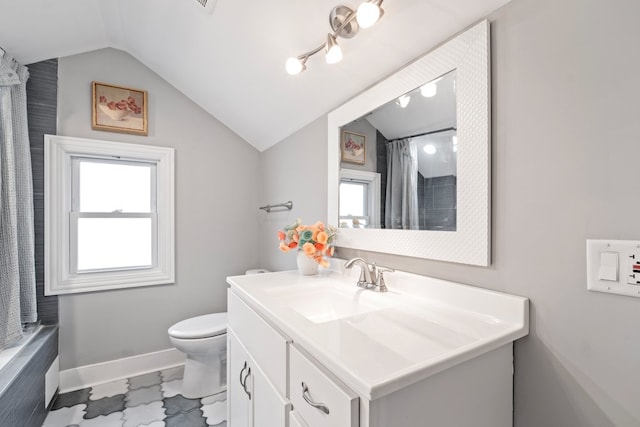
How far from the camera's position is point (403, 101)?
124 cm

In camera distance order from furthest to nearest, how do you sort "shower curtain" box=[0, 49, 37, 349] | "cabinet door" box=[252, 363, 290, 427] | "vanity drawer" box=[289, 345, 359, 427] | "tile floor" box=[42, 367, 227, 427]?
"tile floor" box=[42, 367, 227, 427] → "shower curtain" box=[0, 49, 37, 349] → "cabinet door" box=[252, 363, 290, 427] → "vanity drawer" box=[289, 345, 359, 427]

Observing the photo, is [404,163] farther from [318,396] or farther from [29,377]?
[29,377]

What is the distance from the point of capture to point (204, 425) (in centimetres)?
167

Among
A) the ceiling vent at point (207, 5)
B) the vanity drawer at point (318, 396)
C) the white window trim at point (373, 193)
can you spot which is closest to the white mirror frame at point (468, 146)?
the white window trim at point (373, 193)

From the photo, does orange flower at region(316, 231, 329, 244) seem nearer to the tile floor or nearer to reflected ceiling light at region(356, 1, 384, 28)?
reflected ceiling light at region(356, 1, 384, 28)

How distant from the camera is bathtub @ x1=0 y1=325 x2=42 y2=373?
1.45 m

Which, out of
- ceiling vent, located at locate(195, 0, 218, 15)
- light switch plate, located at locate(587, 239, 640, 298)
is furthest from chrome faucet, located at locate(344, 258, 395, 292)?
ceiling vent, located at locate(195, 0, 218, 15)

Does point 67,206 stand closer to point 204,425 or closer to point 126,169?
point 126,169

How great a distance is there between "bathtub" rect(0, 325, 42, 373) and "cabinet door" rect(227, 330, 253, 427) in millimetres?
1087

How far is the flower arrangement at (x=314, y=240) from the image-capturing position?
4.96 ft

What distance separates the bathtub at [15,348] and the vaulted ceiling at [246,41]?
1.68 meters

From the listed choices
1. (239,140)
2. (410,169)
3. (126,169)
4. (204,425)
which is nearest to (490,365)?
(410,169)

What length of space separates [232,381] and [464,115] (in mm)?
1546

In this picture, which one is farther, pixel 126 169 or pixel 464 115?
pixel 126 169
